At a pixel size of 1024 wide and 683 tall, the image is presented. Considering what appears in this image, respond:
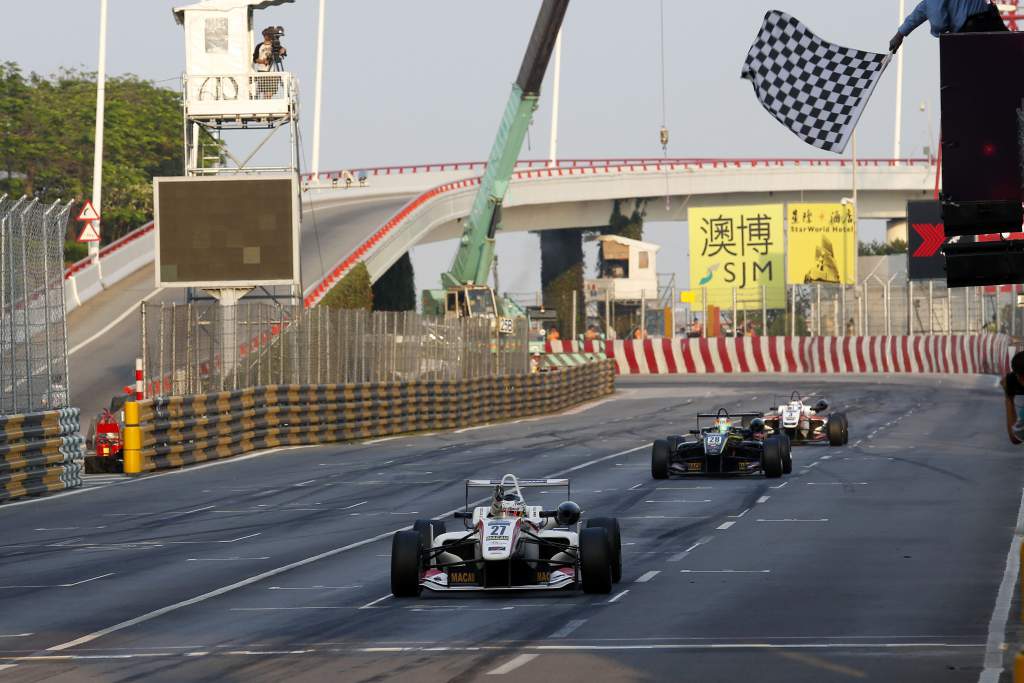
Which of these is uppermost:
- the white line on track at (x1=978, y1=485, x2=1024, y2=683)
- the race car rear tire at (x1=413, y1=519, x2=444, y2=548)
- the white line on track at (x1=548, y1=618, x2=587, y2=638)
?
the race car rear tire at (x1=413, y1=519, x2=444, y2=548)

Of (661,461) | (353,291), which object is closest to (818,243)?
(353,291)

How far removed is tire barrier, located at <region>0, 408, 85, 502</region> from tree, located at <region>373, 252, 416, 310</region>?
50.9 meters

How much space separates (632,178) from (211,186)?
172 feet

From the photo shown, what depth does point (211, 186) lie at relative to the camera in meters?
Answer: 42.7

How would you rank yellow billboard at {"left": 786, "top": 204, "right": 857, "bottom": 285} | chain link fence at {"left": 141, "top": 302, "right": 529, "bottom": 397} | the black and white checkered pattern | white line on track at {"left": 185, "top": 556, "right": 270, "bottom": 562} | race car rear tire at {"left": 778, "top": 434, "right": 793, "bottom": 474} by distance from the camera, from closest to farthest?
1. white line on track at {"left": 185, "top": 556, "right": 270, "bottom": 562}
2. the black and white checkered pattern
3. race car rear tire at {"left": 778, "top": 434, "right": 793, "bottom": 474}
4. chain link fence at {"left": 141, "top": 302, "right": 529, "bottom": 397}
5. yellow billboard at {"left": 786, "top": 204, "right": 857, "bottom": 285}

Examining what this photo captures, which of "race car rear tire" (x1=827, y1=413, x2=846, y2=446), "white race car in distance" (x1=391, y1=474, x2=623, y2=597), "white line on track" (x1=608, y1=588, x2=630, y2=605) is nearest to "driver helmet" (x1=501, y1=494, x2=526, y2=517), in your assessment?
"white race car in distance" (x1=391, y1=474, x2=623, y2=597)

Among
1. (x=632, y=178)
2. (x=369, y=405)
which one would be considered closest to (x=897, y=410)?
(x=369, y=405)

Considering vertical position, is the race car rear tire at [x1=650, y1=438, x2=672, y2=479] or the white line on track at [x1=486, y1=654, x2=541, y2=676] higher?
the race car rear tire at [x1=650, y1=438, x2=672, y2=479]

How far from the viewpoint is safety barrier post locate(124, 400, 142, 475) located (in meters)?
28.5

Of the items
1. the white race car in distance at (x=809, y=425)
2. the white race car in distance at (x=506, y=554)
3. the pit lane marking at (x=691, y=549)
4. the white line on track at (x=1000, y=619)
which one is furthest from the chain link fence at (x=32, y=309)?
the white line on track at (x=1000, y=619)

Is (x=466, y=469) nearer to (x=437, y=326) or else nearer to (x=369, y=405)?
(x=369, y=405)

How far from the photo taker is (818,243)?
3145 inches

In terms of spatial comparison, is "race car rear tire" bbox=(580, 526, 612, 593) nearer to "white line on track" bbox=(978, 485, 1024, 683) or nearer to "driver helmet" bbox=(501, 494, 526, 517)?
"driver helmet" bbox=(501, 494, 526, 517)

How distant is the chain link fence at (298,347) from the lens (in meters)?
30.8
